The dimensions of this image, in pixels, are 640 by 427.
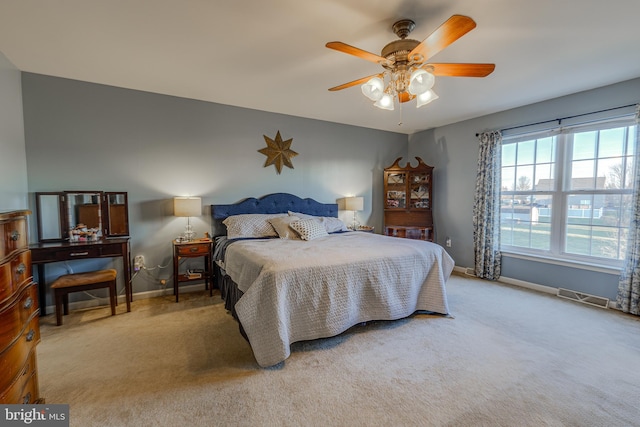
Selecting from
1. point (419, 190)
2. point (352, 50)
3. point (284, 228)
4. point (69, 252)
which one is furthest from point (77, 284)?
point (419, 190)

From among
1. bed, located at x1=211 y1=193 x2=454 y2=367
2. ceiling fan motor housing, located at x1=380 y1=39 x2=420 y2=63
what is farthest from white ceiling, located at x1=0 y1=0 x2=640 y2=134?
bed, located at x1=211 y1=193 x2=454 y2=367

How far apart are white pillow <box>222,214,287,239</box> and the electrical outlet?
107 centimetres

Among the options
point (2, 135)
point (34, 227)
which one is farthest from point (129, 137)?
point (34, 227)

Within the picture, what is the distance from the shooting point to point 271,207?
14.0ft

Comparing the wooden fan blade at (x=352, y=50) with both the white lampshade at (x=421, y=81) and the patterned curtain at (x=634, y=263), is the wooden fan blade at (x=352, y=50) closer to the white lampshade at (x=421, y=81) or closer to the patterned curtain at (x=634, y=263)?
the white lampshade at (x=421, y=81)

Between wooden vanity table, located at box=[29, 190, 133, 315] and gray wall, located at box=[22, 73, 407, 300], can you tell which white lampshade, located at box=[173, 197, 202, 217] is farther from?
wooden vanity table, located at box=[29, 190, 133, 315]

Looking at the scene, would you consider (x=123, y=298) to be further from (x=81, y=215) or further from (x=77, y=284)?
(x=81, y=215)

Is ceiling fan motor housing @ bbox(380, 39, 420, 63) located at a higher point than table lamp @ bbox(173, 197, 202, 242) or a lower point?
higher

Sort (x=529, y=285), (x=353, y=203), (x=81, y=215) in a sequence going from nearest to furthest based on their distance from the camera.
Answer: (x=81, y=215), (x=529, y=285), (x=353, y=203)

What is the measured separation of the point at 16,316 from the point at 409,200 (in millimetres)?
4951

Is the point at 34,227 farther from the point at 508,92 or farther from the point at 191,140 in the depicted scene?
the point at 508,92

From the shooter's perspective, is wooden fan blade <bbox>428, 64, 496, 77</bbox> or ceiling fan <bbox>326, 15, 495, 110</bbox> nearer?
ceiling fan <bbox>326, 15, 495, 110</bbox>

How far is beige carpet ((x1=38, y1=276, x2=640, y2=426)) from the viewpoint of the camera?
1.60 meters

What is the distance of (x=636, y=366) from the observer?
207 cm
